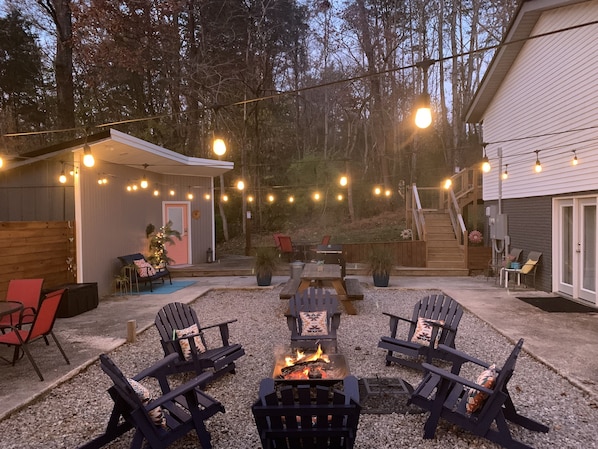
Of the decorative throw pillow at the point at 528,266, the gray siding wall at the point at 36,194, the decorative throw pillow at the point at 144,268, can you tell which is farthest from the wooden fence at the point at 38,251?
the decorative throw pillow at the point at 528,266

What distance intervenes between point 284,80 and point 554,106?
17.2 m

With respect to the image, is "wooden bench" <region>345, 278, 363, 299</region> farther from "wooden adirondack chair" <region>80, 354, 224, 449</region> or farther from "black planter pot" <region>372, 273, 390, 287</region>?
"wooden adirondack chair" <region>80, 354, 224, 449</region>

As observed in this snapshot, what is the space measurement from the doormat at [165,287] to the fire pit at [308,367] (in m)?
6.25

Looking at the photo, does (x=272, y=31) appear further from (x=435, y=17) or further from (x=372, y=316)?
(x=372, y=316)

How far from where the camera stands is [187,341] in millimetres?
4676

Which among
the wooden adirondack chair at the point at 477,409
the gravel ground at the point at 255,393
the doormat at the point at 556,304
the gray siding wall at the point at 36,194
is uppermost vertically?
the gray siding wall at the point at 36,194

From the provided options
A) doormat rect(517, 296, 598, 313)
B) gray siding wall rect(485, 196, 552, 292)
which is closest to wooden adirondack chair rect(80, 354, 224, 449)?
doormat rect(517, 296, 598, 313)

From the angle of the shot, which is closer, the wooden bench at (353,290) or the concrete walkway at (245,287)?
the concrete walkway at (245,287)

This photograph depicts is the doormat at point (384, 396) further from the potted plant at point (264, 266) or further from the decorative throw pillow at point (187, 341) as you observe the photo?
the potted plant at point (264, 266)

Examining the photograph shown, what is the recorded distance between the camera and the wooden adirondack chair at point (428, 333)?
4.80 meters

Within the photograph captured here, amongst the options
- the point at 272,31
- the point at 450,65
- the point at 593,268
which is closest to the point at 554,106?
the point at 593,268

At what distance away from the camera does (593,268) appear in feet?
26.5

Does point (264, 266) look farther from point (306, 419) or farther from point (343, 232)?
point (343, 232)

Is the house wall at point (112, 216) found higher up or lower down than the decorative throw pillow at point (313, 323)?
higher up
